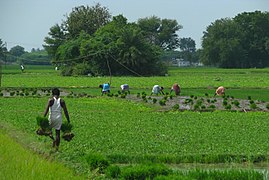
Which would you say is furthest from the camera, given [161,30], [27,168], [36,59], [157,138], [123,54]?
[36,59]

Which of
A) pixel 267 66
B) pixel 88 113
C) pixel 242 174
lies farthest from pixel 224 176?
pixel 267 66

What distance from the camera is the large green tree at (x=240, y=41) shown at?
265ft

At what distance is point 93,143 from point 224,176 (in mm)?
4719

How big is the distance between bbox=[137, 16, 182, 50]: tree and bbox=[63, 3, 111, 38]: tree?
18.0 metres

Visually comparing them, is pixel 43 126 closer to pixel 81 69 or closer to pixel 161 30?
pixel 81 69

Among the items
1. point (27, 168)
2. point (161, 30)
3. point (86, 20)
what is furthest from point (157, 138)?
point (161, 30)

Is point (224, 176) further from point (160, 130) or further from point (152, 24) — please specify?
point (152, 24)

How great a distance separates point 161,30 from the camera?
93688 mm

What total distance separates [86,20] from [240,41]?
25.2 metres

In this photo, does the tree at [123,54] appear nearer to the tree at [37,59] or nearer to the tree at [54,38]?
the tree at [54,38]

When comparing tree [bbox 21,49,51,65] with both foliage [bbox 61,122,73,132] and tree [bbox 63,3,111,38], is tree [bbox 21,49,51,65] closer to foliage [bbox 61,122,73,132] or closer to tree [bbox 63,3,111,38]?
tree [bbox 63,3,111,38]

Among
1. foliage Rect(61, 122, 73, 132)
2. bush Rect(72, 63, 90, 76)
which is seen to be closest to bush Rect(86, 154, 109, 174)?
foliage Rect(61, 122, 73, 132)

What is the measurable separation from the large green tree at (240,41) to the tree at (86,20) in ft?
61.8

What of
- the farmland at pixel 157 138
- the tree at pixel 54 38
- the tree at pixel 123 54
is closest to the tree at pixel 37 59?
the tree at pixel 54 38
